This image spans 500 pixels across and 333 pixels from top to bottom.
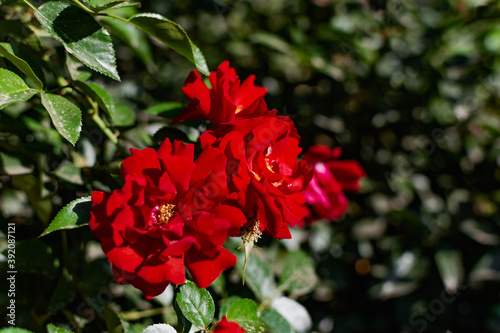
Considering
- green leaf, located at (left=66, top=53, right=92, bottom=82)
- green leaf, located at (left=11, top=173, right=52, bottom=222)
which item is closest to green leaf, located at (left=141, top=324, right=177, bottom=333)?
green leaf, located at (left=11, top=173, right=52, bottom=222)

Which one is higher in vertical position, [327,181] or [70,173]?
[70,173]

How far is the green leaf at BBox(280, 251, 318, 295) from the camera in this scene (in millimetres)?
1087

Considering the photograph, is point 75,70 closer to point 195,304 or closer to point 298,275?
point 195,304

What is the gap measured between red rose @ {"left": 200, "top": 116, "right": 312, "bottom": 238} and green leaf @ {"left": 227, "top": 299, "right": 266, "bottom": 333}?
16 centimetres

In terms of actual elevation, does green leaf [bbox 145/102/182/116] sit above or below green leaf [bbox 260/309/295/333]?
above

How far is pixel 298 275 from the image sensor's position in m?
1.13

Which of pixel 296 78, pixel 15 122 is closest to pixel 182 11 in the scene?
pixel 296 78

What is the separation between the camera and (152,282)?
616 millimetres

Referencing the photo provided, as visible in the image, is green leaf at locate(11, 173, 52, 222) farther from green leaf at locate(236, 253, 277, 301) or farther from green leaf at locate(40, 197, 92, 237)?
green leaf at locate(236, 253, 277, 301)

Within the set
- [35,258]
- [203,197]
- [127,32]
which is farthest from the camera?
[127,32]

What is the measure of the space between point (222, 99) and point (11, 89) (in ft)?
1.15

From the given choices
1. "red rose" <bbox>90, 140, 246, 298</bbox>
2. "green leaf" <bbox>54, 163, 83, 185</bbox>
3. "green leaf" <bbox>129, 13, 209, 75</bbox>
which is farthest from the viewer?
"green leaf" <bbox>54, 163, 83, 185</bbox>

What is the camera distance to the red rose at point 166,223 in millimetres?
624

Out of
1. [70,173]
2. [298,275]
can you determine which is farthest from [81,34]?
[298,275]
